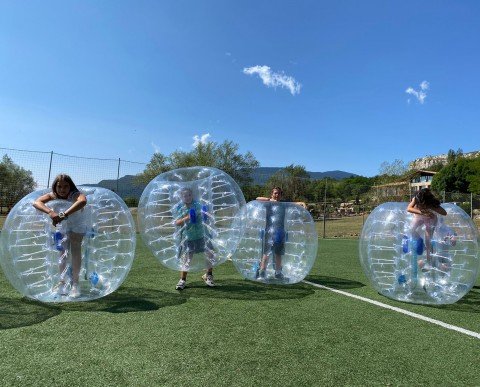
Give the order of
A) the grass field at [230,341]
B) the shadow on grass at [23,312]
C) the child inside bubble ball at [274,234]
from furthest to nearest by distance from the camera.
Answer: the child inside bubble ball at [274,234] → the shadow on grass at [23,312] → the grass field at [230,341]

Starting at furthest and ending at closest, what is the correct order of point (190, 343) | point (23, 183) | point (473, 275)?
point (23, 183) → point (473, 275) → point (190, 343)

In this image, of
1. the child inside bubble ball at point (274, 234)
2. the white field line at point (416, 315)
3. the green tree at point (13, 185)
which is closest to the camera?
the white field line at point (416, 315)

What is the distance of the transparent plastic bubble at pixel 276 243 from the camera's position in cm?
591

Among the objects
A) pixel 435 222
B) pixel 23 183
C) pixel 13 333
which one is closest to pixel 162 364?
pixel 13 333

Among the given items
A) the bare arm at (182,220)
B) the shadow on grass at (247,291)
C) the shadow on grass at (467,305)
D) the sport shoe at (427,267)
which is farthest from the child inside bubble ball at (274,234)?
the shadow on grass at (467,305)

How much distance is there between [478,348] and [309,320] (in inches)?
61.5

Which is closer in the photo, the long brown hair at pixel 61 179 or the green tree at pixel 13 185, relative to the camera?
the long brown hair at pixel 61 179

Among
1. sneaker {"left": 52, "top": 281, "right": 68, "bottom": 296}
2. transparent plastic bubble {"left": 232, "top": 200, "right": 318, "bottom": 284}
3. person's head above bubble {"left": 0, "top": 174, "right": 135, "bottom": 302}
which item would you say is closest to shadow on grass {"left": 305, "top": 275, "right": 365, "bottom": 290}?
transparent plastic bubble {"left": 232, "top": 200, "right": 318, "bottom": 284}

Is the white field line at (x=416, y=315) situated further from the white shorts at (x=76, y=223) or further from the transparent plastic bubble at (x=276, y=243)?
the white shorts at (x=76, y=223)

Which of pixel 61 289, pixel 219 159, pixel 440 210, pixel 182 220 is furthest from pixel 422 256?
pixel 219 159

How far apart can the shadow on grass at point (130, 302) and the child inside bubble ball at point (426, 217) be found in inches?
121

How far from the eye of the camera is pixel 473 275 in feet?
16.2

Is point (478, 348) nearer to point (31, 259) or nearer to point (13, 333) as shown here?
point (13, 333)

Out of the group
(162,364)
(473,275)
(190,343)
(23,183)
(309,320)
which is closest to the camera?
(162,364)
